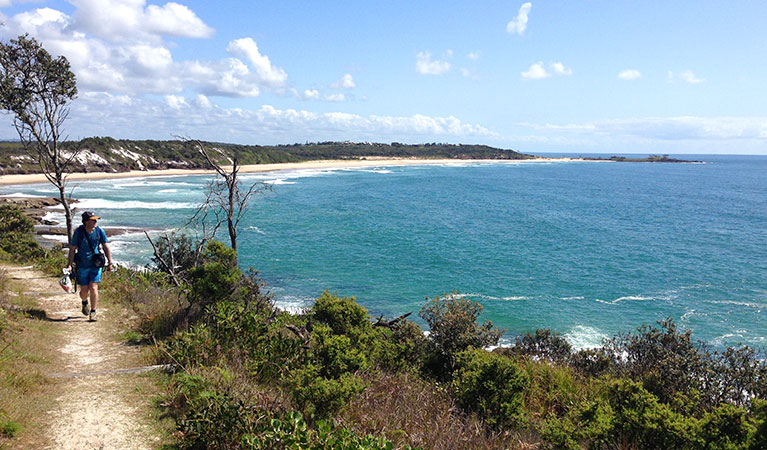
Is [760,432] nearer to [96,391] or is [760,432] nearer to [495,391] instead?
[495,391]

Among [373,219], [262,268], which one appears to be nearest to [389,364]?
[262,268]

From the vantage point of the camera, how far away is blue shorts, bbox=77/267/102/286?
8.27 metres

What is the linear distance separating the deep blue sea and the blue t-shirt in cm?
1084

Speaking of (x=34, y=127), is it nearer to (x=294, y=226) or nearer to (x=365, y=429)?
(x=365, y=429)

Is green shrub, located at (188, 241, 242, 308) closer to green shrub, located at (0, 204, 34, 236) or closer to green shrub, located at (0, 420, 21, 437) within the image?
green shrub, located at (0, 420, 21, 437)

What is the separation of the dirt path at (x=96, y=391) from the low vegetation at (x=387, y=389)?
0.38 m

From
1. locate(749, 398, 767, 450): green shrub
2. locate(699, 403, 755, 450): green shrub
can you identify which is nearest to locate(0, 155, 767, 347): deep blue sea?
locate(699, 403, 755, 450): green shrub

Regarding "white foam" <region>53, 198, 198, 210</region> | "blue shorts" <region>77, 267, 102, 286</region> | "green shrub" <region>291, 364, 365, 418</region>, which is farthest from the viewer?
"white foam" <region>53, 198, 198, 210</region>

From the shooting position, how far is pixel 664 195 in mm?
65562

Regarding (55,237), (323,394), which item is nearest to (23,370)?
(323,394)

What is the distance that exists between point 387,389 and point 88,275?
5.82 meters

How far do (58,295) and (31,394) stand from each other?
19.3 ft

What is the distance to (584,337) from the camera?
17203 millimetres

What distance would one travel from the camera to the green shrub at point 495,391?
634 centimetres
